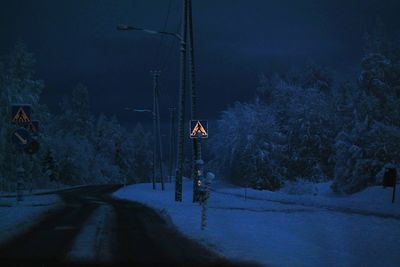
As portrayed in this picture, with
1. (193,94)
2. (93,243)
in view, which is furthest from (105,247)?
(193,94)

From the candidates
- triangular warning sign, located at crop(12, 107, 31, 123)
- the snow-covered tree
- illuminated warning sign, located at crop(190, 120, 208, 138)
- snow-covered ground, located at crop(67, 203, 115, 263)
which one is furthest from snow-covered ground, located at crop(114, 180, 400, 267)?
the snow-covered tree

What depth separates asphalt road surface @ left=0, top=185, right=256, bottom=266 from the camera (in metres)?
10.5

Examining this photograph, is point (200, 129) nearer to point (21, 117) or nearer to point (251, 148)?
point (21, 117)

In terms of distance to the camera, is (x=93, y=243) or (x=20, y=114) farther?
(x=20, y=114)

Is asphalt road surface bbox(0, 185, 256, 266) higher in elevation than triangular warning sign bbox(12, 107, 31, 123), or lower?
lower

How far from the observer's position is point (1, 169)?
Result: 63938 mm

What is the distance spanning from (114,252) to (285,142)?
57610 mm

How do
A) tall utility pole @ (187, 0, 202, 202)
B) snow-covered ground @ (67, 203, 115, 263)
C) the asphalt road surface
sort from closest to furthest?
1. the asphalt road surface
2. snow-covered ground @ (67, 203, 115, 263)
3. tall utility pole @ (187, 0, 202, 202)

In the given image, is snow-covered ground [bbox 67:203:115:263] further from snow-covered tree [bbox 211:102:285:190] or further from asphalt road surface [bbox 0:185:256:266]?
snow-covered tree [bbox 211:102:285:190]

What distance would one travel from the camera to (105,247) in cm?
1223

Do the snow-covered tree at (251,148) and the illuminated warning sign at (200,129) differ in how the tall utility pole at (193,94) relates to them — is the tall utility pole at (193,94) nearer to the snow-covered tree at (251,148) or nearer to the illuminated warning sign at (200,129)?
the illuminated warning sign at (200,129)

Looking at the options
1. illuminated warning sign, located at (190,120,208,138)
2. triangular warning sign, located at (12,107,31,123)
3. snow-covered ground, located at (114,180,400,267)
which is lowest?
snow-covered ground, located at (114,180,400,267)

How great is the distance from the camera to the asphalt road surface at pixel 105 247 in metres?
10.5

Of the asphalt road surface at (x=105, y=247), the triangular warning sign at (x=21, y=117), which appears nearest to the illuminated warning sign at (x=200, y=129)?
the asphalt road surface at (x=105, y=247)
